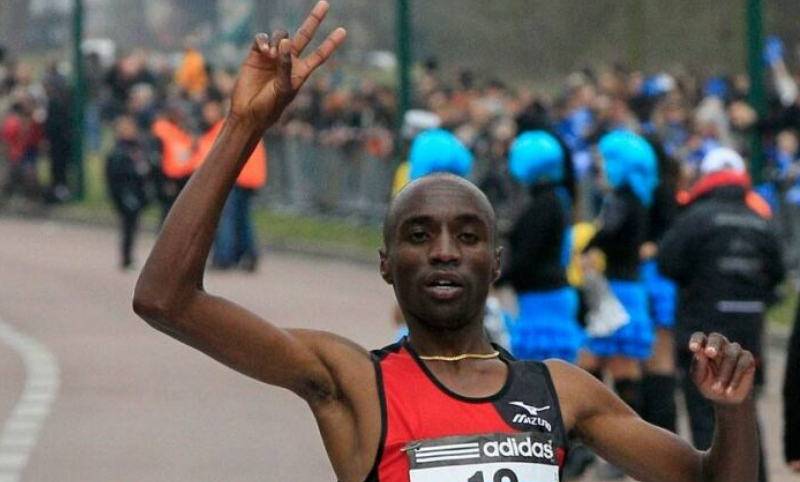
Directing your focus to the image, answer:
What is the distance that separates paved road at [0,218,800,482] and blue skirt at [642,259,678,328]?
1.01 meters

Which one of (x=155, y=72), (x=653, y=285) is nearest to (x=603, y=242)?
(x=653, y=285)

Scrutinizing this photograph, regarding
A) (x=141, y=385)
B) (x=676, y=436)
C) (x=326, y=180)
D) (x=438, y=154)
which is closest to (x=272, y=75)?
(x=676, y=436)

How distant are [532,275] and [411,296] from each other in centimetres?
729

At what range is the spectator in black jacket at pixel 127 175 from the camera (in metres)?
26.5

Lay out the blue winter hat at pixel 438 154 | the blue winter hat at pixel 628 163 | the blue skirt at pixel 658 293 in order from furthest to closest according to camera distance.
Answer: the blue skirt at pixel 658 293, the blue winter hat at pixel 628 163, the blue winter hat at pixel 438 154

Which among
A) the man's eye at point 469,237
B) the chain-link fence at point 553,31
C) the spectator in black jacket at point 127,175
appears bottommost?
the man's eye at point 469,237

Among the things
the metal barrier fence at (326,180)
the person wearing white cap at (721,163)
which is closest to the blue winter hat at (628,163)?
the person wearing white cap at (721,163)

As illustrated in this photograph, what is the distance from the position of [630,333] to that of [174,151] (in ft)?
45.2

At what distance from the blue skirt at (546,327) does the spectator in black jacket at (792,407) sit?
141 inches

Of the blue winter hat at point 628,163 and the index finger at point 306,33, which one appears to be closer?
the index finger at point 306,33

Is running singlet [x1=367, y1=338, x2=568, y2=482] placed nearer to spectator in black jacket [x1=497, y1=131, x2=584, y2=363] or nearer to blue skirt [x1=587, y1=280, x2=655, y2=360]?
spectator in black jacket [x1=497, y1=131, x2=584, y2=363]

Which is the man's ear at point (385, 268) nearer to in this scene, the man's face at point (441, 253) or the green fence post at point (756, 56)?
the man's face at point (441, 253)

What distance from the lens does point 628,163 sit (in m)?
12.9

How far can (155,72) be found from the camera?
37.2m
